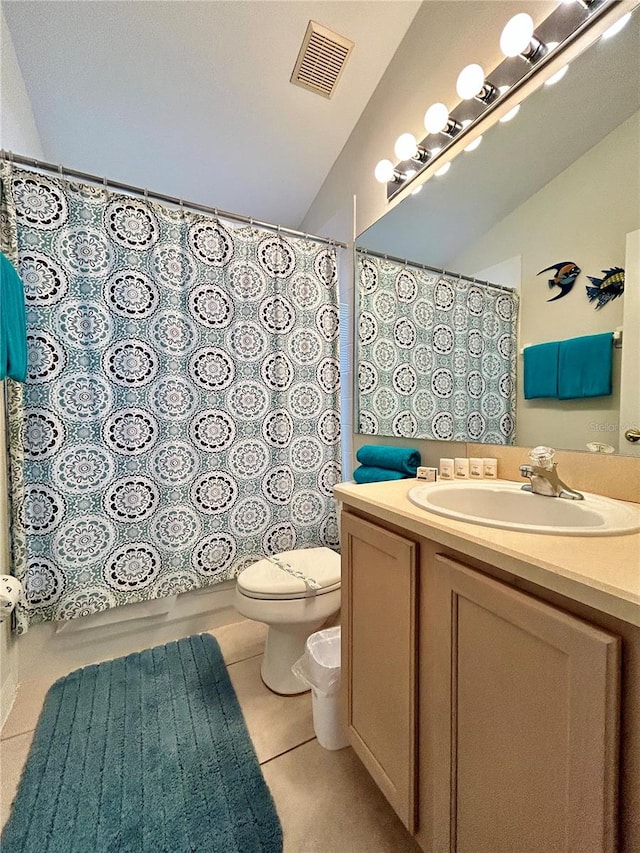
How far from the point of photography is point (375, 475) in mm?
1461

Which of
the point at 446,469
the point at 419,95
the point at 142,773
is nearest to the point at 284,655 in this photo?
the point at 142,773

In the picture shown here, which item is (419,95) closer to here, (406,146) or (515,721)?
(406,146)

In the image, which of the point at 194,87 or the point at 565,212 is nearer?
the point at 565,212

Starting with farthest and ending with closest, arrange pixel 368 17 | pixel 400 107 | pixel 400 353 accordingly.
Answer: pixel 400 353, pixel 400 107, pixel 368 17

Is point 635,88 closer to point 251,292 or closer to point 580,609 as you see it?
point 580,609

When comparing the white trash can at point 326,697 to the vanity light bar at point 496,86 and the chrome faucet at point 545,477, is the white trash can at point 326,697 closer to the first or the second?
the chrome faucet at point 545,477

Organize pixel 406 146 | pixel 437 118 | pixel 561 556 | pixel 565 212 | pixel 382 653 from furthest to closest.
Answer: pixel 406 146
pixel 437 118
pixel 565 212
pixel 382 653
pixel 561 556

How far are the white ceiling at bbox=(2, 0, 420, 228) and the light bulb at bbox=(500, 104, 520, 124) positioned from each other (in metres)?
0.82

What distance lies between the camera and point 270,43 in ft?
4.68

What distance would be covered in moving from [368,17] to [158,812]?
2.81m

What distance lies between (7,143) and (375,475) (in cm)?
193

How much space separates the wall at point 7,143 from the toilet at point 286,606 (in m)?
0.84

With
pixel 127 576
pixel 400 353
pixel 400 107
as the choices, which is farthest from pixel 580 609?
pixel 400 107

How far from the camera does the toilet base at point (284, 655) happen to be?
1276mm
